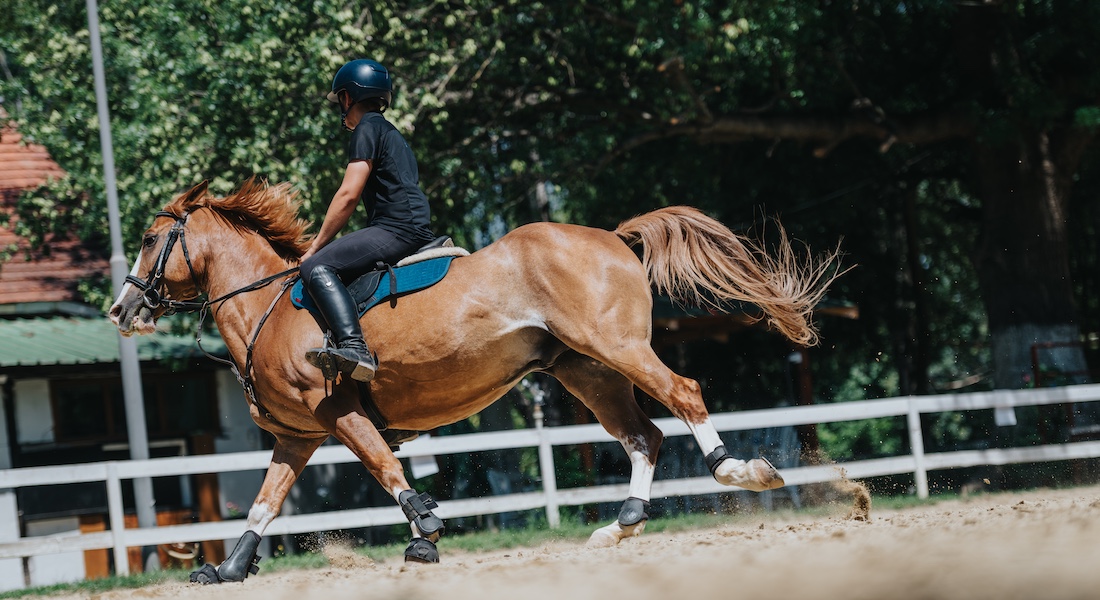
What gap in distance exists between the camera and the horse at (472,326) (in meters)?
6.12

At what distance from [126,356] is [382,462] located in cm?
733

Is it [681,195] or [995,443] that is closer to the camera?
[995,443]

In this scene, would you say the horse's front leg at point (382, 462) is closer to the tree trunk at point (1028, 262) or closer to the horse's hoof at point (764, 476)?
the horse's hoof at point (764, 476)

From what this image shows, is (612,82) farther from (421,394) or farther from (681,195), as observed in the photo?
(421,394)

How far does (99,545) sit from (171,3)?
738cm

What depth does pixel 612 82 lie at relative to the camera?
16.7 meters

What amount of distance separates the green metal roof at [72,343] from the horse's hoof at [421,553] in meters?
9.52

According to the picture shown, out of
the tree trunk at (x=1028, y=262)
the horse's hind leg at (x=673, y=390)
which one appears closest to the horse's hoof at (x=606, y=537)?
the horse's hind leg at (x=673, y=390)

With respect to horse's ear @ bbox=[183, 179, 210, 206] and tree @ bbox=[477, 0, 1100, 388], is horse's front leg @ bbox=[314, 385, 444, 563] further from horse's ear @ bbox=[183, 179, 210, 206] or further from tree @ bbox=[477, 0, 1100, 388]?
tree @ bbox=[477, 0, 1100, 388]

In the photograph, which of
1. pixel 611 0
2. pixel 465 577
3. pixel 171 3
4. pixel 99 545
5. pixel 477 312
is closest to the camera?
pixel 465 577

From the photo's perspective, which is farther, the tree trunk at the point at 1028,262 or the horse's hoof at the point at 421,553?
the tree trunk at the point at 1028,262

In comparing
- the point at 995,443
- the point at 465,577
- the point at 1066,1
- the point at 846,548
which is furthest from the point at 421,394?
the point at 1066,1

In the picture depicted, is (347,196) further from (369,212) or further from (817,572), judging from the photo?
(817,572)

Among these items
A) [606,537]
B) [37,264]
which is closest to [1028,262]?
[606,537]
